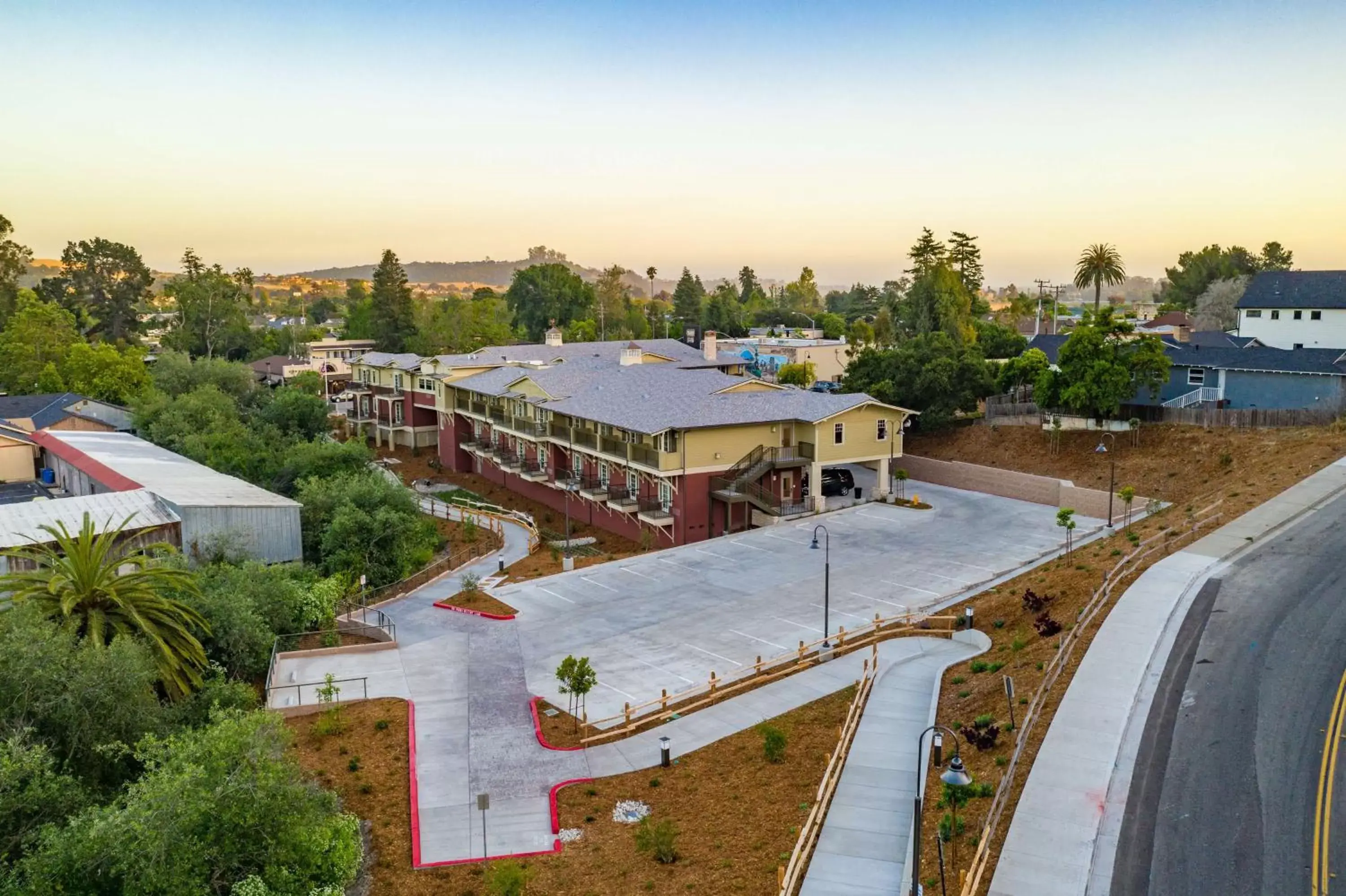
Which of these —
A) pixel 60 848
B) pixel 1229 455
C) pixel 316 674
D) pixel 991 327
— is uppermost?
pixel 991 327

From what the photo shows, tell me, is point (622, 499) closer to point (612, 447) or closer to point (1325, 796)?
point (612, 447)

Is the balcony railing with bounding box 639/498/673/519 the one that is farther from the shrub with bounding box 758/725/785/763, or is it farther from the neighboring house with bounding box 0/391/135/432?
the neighboring house with bounding box 0/391/135/432

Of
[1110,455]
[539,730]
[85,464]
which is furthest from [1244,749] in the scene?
[85,464]

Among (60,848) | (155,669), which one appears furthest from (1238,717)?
(155,669)

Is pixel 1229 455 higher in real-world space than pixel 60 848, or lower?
higher

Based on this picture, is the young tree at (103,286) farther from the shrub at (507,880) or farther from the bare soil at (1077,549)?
the shrub at (507,880)

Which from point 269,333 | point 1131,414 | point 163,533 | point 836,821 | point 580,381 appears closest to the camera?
point 836,821

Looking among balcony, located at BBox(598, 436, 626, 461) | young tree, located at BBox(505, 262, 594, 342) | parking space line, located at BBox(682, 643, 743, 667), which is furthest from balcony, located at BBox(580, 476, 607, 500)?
young tree, located at BBox(505, 262, 594, 342)

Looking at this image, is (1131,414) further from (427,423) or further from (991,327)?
(427,423)
